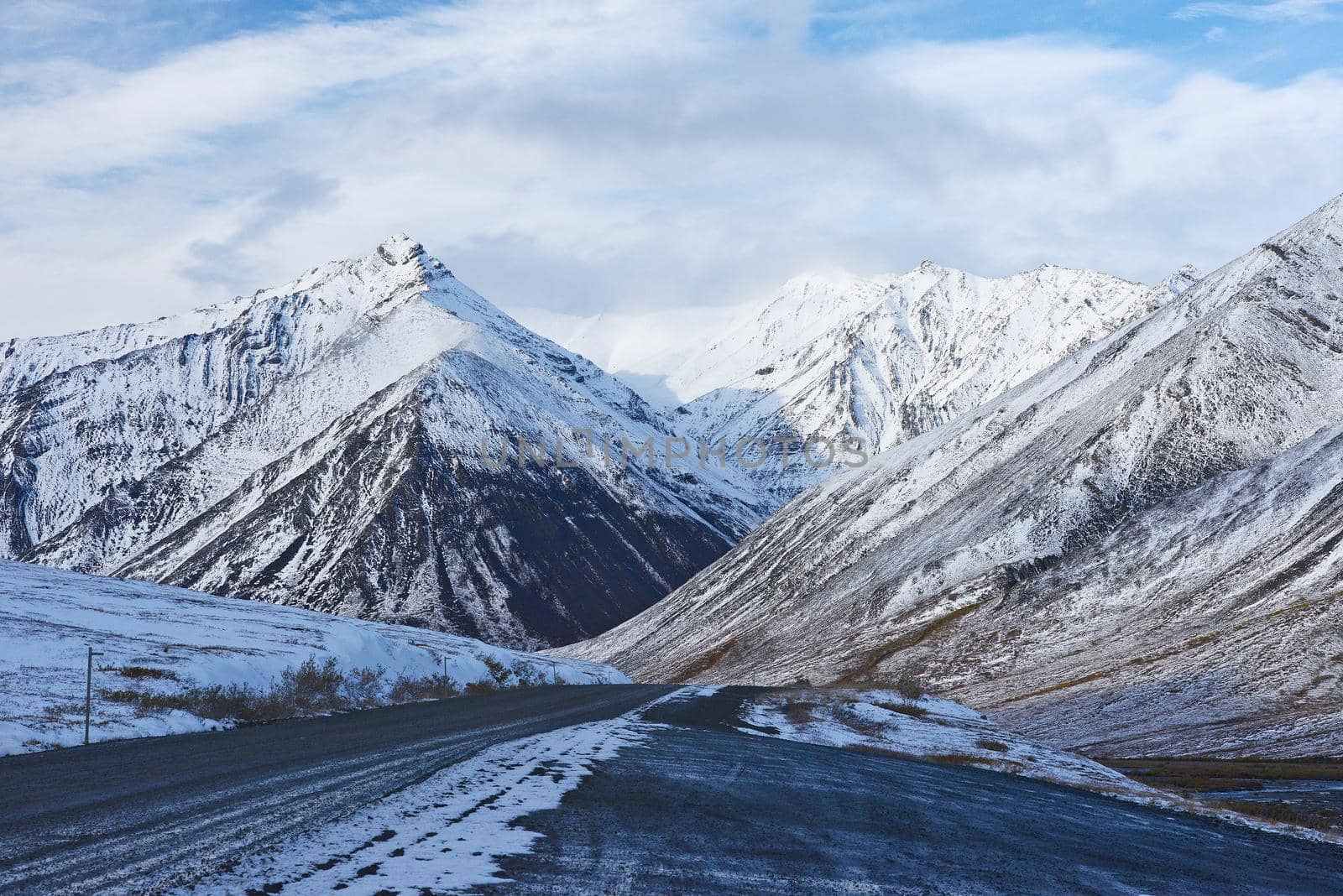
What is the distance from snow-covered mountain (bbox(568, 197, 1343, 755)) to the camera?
70562 millimetres

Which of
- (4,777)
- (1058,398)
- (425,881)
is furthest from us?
(1058,398)

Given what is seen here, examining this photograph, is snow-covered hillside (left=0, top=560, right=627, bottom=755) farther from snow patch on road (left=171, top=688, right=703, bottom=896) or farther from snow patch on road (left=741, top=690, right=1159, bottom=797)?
snow patch on road (left=741, top=690, right=1159, bottom=797)

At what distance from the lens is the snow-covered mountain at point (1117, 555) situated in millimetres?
70562

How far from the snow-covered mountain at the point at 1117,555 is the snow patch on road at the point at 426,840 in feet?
146

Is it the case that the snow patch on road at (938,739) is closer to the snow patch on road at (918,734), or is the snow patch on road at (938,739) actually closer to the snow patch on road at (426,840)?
the snow patch on road at (918,734)

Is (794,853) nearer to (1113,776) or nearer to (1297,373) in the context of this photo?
(1113,776)

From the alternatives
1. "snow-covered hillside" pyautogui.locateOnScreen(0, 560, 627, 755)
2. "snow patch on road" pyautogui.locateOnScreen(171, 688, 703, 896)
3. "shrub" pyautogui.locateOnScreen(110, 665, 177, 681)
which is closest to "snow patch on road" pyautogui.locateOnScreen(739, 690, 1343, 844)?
"snow patch on road" pyautogui.locateOnScreen(171, 688, 703, 896)

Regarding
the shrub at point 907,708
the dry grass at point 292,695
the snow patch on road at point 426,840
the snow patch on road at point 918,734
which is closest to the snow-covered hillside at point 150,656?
the dry grass at point 292,695

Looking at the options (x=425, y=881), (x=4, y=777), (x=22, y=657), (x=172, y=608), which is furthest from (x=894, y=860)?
(x=172, y=608)

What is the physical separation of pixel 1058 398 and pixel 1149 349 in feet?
43.8

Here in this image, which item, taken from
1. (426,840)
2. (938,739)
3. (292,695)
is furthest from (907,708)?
(426,840)

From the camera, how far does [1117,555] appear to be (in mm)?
113750

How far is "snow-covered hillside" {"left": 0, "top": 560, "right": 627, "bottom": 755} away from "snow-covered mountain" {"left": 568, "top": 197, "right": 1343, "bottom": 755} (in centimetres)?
3500

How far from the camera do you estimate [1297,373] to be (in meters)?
135
